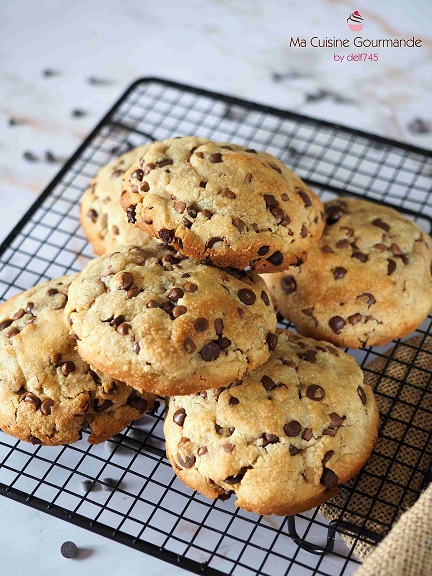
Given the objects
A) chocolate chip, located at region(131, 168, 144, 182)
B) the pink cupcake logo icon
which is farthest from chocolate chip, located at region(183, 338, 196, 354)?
the pink cupcake logo icon

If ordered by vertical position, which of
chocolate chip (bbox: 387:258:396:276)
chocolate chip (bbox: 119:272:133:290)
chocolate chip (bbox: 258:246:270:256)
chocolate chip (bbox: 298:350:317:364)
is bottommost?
chocolate chip (bbox: 298:350:317:364)

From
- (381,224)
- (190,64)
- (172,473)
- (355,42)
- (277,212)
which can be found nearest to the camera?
(277,212)

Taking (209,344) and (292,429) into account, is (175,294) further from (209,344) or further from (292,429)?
(292,429)

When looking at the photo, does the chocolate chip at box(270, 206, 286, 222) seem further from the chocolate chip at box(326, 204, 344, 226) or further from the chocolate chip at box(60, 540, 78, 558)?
the chocolate chip at box(60, 540, 78, 558)

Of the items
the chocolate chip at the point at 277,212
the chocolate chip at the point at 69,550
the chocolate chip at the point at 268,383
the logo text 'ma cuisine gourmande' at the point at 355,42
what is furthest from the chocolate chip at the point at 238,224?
the logo text 'ma cuisine gourmande' at the point at 355,42

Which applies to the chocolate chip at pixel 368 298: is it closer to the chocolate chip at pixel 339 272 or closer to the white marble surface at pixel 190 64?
the chocolate chip at pixel 339 272

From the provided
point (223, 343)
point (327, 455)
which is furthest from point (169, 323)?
point (327, 455)
